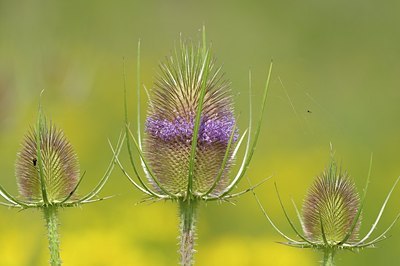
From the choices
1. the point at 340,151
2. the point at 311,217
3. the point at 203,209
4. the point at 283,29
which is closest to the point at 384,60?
the point at 283,29

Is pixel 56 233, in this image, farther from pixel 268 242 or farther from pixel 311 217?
pixel 268 242

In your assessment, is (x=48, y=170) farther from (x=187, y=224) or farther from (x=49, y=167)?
(x=187, y=224)

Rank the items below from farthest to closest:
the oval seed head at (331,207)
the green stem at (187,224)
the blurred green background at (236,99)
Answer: the blurred green background at (236,99), the oval seed head at (331,207), the green stem at (187,224)

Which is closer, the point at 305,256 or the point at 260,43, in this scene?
the point at 305,256

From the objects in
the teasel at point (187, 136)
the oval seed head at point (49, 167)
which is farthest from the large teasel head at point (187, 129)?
the oval seed head at point (49, 167)

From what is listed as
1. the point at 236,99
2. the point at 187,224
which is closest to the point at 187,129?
the point at 187,224

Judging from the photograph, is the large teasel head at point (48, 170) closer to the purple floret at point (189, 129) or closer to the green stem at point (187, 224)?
the purple floret at point (189, 129)
